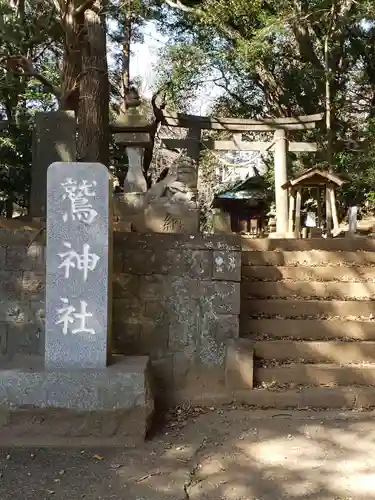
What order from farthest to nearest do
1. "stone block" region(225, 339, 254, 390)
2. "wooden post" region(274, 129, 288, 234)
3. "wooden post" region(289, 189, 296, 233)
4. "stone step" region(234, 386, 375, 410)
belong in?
"wooden post" region(289, 189, 296, 233) < "wooden post" region(274, 129, 288, 234) < "stone block" region(225, 339, 254, 390) < "stone step" region(234, 386, 375, 410)

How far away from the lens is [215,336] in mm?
4512

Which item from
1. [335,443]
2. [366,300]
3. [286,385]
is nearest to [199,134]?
[366,300]

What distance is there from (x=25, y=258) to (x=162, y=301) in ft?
3.96

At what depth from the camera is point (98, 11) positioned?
26.3 ft

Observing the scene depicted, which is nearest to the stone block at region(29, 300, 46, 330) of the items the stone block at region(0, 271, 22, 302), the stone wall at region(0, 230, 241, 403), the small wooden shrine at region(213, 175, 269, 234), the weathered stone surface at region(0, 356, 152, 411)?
the stone wall at region(0, 230, 241, 403)

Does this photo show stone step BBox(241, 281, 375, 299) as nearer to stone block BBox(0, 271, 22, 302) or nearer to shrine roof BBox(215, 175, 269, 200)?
stone block BBox(0, 271, 22, 302)

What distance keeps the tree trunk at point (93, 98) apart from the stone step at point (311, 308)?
3.73m

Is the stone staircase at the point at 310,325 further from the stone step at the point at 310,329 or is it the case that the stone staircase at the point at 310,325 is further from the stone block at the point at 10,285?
the stone block at the point at 10,285

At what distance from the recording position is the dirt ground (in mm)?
2947

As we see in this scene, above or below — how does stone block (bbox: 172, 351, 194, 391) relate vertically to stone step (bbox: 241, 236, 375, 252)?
below

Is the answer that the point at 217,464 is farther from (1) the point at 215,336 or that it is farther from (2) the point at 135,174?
(2) the point at 135,174

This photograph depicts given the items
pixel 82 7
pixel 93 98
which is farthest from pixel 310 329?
pixel 82 7

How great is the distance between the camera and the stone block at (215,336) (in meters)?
4.50

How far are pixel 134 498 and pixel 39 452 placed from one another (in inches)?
35.9
